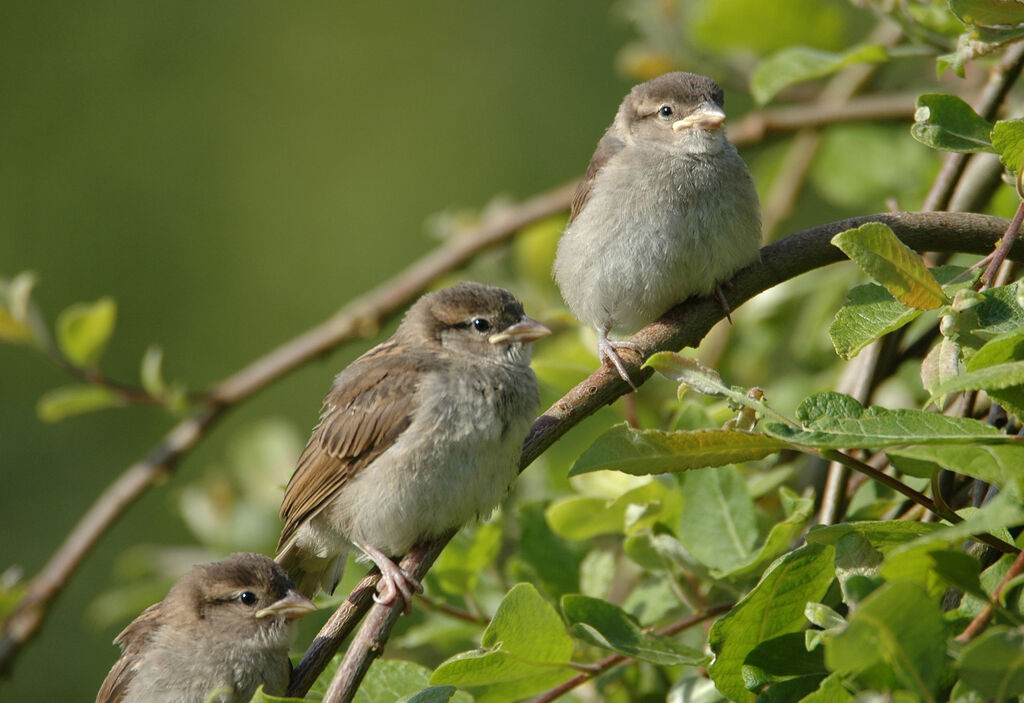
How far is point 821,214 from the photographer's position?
7352 mm

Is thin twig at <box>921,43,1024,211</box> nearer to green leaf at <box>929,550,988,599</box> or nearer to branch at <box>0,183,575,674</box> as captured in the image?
green leaf at <box>929,550,988,599</box>

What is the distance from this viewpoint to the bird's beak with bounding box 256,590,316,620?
8.41 feet

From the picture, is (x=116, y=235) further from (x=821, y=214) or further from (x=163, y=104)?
(x=821, y=214)

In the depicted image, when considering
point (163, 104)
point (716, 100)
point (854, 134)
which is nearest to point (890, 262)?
point (716, 100)

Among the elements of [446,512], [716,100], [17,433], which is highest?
[716,100]

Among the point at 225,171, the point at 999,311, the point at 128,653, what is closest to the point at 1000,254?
the point at 999,311

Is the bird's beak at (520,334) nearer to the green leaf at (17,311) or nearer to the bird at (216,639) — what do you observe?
the bird at (216,639)

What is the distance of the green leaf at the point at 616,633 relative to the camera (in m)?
1.68

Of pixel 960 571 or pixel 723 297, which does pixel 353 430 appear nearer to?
pixel 723 297

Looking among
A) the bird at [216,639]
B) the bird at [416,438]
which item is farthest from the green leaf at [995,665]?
the bird at [216,639]

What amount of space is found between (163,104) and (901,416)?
901 cm

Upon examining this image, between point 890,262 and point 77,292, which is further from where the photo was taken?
point 77,292

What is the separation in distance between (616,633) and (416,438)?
0.89m

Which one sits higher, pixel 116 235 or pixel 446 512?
pixel 446 512
